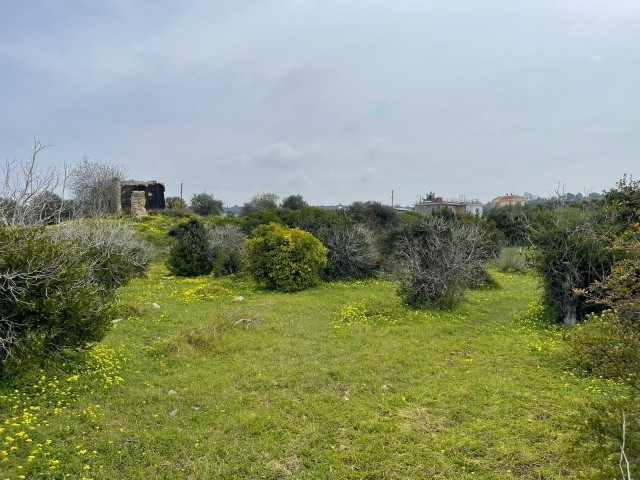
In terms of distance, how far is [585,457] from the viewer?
2896 mm

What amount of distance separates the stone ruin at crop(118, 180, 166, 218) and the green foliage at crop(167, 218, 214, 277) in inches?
620

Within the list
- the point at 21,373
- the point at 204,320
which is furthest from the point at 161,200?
the point at 21,373

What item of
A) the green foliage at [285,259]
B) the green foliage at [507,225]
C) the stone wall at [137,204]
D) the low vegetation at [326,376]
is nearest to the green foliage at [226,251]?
the green foliage at [285,259]

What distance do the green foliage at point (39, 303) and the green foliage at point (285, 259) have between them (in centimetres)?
746

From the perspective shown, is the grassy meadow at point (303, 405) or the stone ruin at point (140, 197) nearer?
the grassy meadow at point (303, 405)

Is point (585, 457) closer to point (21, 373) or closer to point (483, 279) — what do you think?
point (21, 373)

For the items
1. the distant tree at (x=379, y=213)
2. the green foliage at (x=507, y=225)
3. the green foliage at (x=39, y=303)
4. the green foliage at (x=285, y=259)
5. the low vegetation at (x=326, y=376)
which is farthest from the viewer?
the distant tree at (x=379, y=213)

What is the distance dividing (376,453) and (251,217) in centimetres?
2137

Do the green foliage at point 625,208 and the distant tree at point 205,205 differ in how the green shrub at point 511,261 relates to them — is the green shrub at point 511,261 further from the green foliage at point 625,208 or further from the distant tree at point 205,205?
the distant tree at point 205,205

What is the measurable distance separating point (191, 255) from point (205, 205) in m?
24.0

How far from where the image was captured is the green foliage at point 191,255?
15.8m

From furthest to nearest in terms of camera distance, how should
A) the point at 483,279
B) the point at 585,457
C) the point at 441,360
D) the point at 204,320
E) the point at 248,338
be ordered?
1. the point at 483,279
2. the point at 204,320
3. the point at 248,338
4. the point at 441,360
5. the point at 585,457

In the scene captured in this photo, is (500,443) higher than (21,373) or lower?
lower

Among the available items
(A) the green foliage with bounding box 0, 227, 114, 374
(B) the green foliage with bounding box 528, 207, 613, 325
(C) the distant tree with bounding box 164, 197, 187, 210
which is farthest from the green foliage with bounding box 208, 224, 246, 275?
(C) the distant tree with bounding box 164, 197, 187, 210
